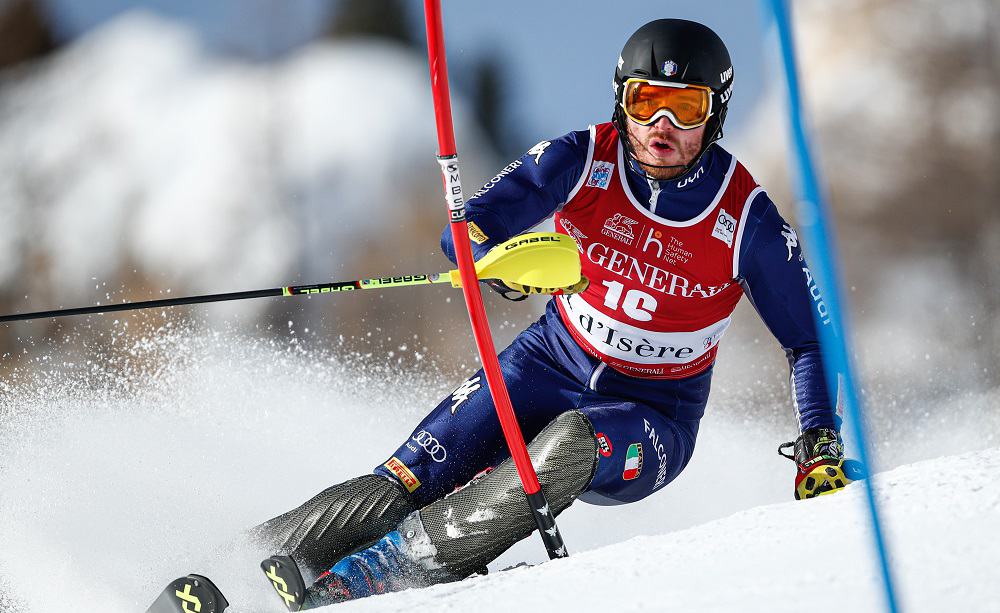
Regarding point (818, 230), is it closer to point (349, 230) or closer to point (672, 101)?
point (672, 101)

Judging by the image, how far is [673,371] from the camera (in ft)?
7.68

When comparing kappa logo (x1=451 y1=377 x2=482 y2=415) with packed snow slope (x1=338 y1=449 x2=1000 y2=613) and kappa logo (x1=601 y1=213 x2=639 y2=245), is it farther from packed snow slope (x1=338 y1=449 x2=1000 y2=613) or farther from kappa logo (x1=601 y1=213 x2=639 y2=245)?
packed snow slope (x1=338 y1=449 x2=1000 y2=613)

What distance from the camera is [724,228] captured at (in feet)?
7.04

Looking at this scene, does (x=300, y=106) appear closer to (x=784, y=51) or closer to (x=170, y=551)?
(x=170, y=551)

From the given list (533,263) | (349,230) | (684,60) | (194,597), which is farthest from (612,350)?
(349,230)

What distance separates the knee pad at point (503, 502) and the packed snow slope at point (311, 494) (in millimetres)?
189

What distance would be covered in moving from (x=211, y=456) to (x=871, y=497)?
114 inches

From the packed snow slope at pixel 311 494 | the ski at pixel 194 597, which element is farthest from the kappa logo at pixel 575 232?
the ski at pixel 194 597

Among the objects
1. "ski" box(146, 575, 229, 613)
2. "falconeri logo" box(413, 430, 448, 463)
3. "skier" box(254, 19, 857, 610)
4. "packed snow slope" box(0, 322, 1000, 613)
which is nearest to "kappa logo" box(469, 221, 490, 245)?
"skier" box(254, 19, 857, 610)

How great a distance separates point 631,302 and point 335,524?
2.75 ft

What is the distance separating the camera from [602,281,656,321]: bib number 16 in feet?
7.32

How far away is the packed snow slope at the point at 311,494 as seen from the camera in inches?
55.1

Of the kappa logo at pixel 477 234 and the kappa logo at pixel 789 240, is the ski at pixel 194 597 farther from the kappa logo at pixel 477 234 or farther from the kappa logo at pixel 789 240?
the kappa logo at pixel 789 240

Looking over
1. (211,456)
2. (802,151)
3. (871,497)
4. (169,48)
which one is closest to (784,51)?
(802,151)
